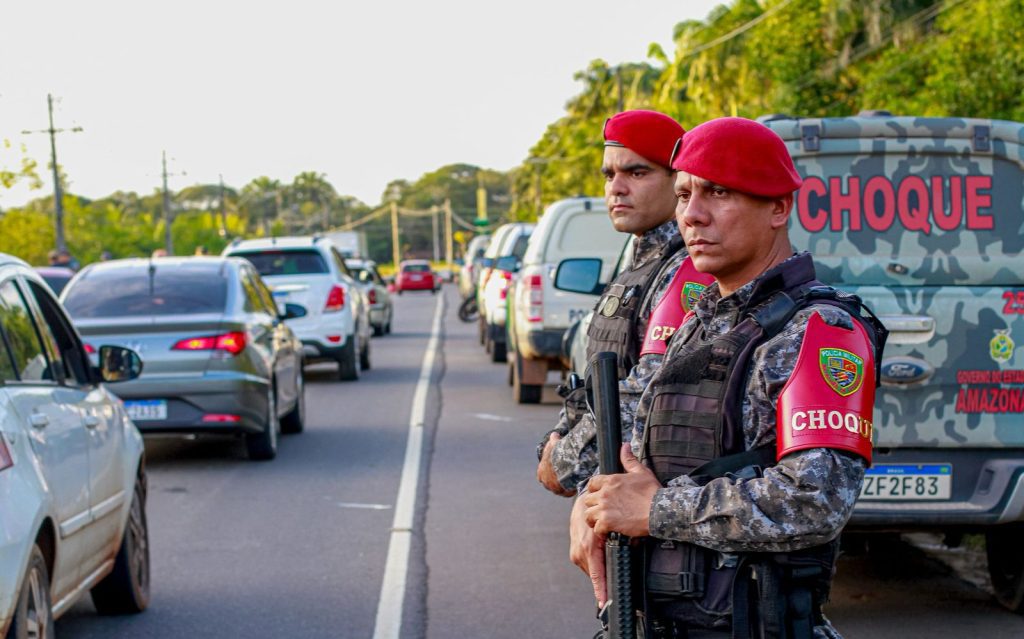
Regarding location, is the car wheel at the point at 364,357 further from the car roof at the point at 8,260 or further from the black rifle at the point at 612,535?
the black rifle at the point at 612,535

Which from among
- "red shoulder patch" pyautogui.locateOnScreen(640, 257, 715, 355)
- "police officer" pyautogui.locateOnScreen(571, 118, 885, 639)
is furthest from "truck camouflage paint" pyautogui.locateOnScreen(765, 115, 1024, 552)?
"police officer" pyautogui.locateOnScreen(571, 118, 885, 639)

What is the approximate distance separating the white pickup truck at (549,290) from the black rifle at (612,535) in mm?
11992

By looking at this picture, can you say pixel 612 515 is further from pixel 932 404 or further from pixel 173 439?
pixel 173 439

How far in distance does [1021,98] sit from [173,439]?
52.2ft

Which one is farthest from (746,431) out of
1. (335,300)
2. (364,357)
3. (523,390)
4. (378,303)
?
(378,303)

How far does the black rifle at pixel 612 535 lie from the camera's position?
286cm

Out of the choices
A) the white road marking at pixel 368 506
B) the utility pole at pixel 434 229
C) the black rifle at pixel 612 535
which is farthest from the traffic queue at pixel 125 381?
the utility pole at pixel 434 229

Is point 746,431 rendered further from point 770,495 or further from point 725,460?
point 770,495

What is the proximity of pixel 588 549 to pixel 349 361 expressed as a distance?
16.3 m

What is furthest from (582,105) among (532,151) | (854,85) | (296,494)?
(296,494)

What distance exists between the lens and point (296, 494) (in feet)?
34.3

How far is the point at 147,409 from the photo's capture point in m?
11.5

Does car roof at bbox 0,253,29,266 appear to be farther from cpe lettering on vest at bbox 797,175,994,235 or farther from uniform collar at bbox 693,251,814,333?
uniform collar at bbox 693,251,814,333

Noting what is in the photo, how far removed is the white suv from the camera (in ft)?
61.0
